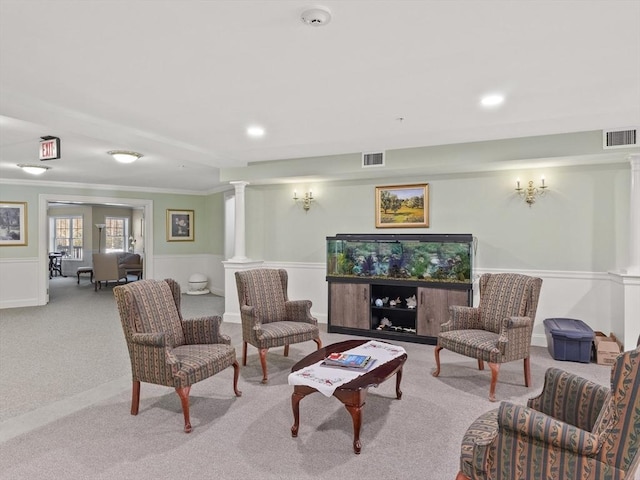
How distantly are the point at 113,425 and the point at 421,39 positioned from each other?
3294 millimetres

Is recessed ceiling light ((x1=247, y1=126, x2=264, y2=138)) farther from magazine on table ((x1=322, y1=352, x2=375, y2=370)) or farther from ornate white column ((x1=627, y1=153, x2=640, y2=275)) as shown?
ornate white column ((x1=627, y1=153, x2=640, y2=275))

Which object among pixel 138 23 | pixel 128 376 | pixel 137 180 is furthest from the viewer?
pixel 137 180

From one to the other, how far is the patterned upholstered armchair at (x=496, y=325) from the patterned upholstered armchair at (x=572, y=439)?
4.58 feet

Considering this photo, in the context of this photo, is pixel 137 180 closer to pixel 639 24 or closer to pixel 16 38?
pixel 16 38

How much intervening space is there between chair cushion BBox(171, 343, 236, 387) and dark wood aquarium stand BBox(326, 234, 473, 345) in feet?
7.84

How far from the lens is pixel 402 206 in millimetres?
5516

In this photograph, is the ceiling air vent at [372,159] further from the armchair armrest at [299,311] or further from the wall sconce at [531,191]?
the armchair armrest at [299,311]

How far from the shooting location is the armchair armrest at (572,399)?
1.86 meters

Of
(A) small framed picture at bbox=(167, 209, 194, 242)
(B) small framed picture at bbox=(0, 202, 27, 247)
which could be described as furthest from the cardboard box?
(B) small framed picture at bbox=(0, 202, 27, 247)

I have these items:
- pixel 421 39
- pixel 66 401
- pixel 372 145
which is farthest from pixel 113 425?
pixel 372 145

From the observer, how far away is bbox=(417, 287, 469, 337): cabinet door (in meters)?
4.76

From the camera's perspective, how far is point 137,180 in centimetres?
772

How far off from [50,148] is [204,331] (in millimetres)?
2702

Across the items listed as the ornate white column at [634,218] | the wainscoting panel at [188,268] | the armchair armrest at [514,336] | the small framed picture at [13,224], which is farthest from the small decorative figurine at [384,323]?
the small framed picture at [13,224]
